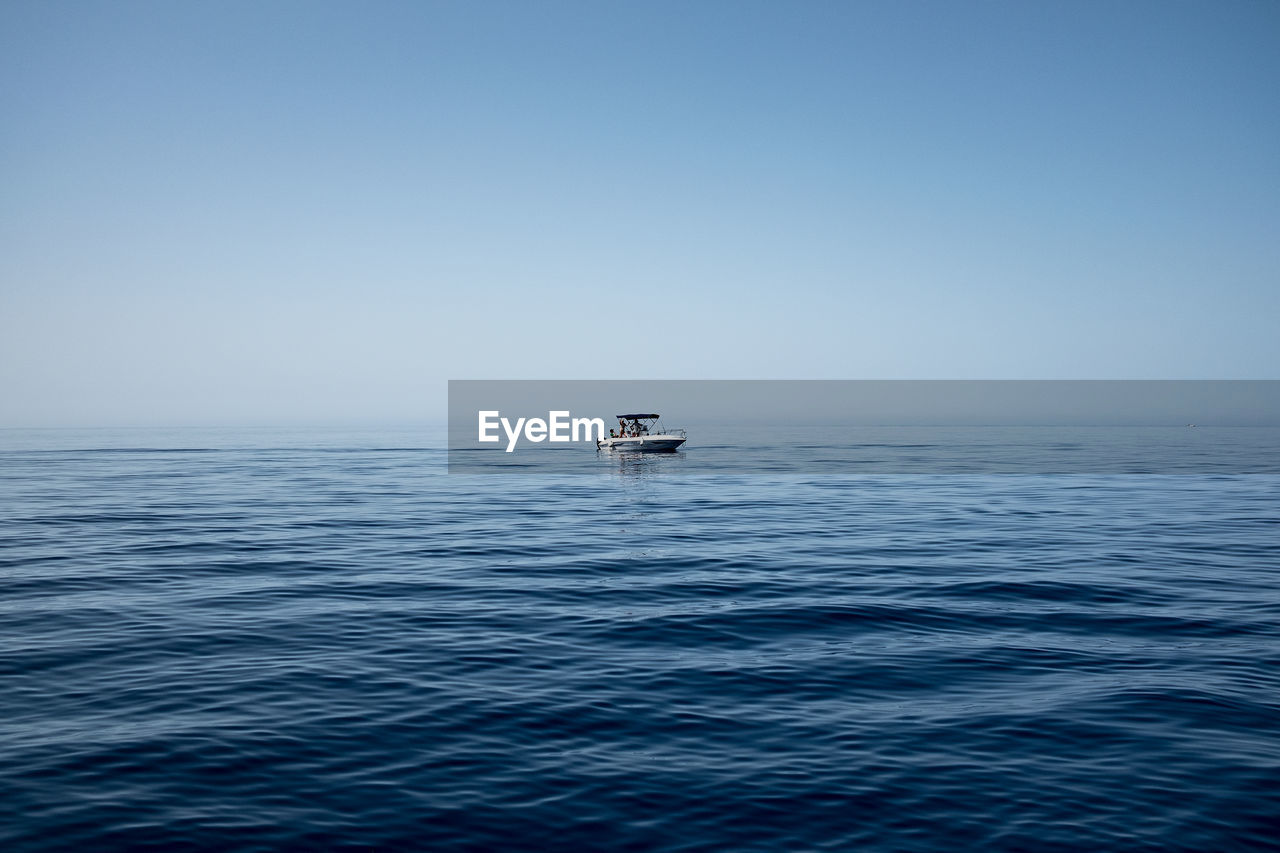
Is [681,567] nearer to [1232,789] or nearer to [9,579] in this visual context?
[1232,789]

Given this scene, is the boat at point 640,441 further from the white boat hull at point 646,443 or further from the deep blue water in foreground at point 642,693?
the deep blue water in foreground at point 642,693

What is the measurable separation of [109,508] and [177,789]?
37.2m

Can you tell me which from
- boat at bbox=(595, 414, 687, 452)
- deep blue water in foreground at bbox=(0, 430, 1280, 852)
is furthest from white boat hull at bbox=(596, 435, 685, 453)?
deep blue water in foreground at bbox=(0, 430, 1280, 852)

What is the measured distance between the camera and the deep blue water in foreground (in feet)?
29.8

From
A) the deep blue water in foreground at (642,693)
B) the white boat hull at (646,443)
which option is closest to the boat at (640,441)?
the white boat hull at (646,443)

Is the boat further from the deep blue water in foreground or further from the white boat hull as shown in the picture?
the deep blue water in foreground

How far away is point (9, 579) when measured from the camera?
897 inches

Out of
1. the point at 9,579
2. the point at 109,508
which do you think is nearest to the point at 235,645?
the point at 9,579

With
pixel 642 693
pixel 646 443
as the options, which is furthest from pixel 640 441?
pixel 642 693

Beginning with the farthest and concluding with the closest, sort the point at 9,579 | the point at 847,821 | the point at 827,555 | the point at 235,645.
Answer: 1. the point at 827,555
2. the point at 9,579
3. the point at 235,645
4. the point at 847,821

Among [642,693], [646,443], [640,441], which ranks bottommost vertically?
[642,693]

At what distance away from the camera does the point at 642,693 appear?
13180mm

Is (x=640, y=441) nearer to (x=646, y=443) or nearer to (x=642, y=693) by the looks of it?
(x=646, y=443)

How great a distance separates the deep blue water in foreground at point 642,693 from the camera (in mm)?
9070
